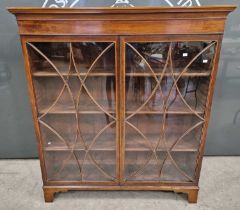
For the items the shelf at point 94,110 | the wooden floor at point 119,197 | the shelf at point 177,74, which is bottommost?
the wooden floor at point 119,197

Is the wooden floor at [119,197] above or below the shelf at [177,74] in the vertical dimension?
below

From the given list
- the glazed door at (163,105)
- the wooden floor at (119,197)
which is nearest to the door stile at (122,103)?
the glazed door at (163,105)

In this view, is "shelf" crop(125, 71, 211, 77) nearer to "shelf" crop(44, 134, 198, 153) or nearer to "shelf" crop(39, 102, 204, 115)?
"shelf" crop(39, 102, 204, 115)

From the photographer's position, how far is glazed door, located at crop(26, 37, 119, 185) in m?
1.31

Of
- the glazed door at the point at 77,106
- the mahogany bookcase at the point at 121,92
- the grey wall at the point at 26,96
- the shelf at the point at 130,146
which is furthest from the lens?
the grey wall at the point at 26,96

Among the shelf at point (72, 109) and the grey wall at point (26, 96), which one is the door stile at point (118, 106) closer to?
the shelf at point (72, 109)

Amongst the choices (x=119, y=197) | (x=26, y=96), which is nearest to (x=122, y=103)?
(x=119, y=197)

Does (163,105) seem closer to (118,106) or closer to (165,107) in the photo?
(165,107)

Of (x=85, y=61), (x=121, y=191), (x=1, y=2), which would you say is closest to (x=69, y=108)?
(x=85, y=61)

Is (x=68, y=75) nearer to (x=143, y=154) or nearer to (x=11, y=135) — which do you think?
(x=143, y=154)

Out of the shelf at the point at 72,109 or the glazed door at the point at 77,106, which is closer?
the glazed door at the point at 77,106

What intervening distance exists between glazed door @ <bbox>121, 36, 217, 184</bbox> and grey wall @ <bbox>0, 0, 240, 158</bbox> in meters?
0.58

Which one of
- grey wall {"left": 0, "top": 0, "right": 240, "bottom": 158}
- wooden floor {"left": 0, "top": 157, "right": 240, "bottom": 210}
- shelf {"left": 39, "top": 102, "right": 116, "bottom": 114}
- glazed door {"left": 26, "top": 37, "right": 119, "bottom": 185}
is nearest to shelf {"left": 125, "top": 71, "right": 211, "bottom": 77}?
glazed door {"left": 26, "top": 37, "right": 119, "bottom": 185}

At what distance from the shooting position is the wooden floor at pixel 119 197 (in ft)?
5.20
